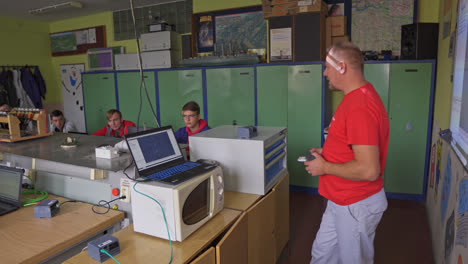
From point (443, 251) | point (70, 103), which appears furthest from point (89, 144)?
point (70, 103)

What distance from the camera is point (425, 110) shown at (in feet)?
11.5

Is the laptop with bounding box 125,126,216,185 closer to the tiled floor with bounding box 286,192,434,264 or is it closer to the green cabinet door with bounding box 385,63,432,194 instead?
the tiled floor with bounding box 286,192,434,264

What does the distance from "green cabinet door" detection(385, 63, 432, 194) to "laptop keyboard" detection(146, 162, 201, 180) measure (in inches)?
113

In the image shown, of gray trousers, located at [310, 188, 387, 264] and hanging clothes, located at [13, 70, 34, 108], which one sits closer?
gray trousers, located at [310, 188, 387, 264]

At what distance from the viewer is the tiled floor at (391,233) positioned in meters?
2.52

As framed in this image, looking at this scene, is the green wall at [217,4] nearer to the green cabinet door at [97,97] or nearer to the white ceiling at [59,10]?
the white ceiling at [59,10]

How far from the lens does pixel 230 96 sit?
173 inches

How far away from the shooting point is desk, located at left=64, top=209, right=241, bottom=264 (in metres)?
1.26

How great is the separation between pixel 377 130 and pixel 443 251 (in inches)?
47.6

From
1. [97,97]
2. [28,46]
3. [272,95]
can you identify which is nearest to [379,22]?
[272,95]

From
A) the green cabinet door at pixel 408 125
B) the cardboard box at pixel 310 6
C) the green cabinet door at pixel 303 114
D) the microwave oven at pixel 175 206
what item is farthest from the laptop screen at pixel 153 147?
the green cabinet door at pixel 408 125

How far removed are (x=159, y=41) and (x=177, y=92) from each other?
877 millimetres

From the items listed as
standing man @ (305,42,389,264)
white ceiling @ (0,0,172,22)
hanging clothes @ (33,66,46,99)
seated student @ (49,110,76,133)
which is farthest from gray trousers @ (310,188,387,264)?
hanging clothes @ (33,66,46,99)

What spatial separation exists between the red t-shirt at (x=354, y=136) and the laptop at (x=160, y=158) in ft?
1.99
